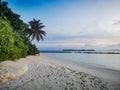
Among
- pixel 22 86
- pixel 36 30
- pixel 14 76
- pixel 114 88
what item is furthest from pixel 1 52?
pixel 36 30

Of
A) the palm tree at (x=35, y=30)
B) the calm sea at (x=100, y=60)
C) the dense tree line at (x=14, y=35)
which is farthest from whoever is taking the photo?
the palm tree at (x=35, y=30)

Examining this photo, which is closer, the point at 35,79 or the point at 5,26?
the point at 35,79

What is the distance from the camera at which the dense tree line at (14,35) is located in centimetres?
1559

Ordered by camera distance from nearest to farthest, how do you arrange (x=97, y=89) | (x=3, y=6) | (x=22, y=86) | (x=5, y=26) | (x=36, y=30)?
(x=22, y=86) < (x=97, y=89) < (x=5, y=26) < (x=3, y=6) < (x=36, y=30)

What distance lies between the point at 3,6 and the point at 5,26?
19.0 m

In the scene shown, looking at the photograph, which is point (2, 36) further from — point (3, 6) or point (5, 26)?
point (3, 6)

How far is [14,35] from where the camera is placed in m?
25.1

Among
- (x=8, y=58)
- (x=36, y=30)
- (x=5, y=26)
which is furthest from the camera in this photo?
(x=36, y=30)

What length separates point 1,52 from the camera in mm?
15539

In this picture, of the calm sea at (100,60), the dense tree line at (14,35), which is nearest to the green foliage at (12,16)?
the dense tree line at (14,35)

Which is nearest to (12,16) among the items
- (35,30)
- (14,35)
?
(14,35)

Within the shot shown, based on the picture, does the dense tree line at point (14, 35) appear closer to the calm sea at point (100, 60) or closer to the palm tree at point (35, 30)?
the palm tree at point (35, 30)

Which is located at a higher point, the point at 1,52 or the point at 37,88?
the point at 1,52

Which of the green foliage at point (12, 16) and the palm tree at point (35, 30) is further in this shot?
the palm tree at point (35, 30)
